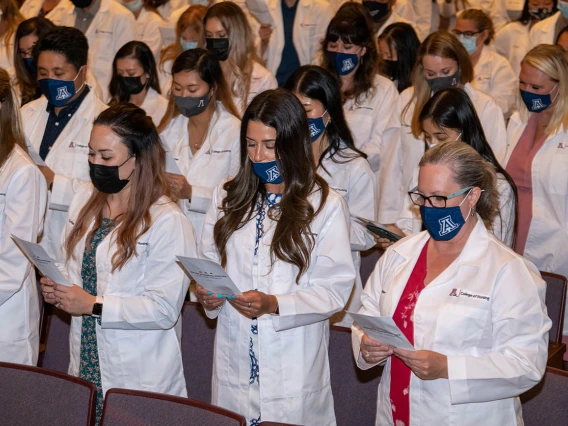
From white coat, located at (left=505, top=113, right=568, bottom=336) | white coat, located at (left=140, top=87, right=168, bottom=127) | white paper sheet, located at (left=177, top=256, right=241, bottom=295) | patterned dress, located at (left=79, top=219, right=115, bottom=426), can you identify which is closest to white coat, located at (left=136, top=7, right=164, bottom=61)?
white coat, located at (left=140, top=87, right=168, bottom=127)

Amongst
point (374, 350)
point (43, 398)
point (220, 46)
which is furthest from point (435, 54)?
point (43, 398)

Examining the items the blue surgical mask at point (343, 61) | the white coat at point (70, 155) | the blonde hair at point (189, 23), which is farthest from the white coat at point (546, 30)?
the white coat at point (70, 155)

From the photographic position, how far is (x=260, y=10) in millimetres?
6902

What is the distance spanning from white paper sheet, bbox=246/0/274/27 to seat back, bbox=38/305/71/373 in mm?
3525

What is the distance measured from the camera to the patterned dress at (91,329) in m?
3.45

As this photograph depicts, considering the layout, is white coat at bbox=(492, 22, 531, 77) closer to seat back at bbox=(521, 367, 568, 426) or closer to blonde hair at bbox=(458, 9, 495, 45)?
blonde hair at bbox=(458, 9, 495, 45)

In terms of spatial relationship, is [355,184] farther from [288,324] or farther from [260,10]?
[260,10]

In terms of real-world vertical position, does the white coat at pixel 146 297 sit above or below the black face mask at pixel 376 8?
below

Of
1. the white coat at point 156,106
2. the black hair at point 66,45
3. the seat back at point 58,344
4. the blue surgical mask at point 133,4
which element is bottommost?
the seat back at point 58,344

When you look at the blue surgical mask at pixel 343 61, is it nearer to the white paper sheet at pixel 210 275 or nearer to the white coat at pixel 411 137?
the white coat at pixel 411 137

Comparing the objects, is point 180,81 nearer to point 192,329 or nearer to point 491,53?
point 192,329

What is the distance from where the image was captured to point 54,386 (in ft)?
10.4

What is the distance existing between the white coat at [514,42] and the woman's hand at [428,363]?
5.69m

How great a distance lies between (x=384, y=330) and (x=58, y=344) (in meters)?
1.88
